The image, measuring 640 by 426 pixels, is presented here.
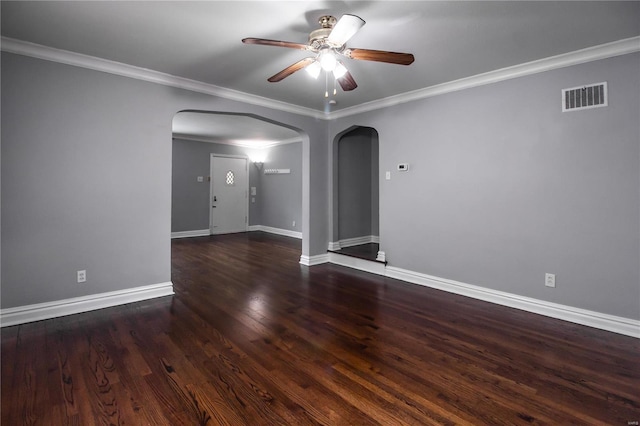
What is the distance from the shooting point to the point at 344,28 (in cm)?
211

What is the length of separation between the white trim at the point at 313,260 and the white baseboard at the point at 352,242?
8.6 inches

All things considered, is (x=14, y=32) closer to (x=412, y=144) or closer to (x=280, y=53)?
(x=280, y=53)

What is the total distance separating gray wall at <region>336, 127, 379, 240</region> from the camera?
19.8 ft

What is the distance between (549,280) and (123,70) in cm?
497

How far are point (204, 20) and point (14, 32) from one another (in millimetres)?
1695

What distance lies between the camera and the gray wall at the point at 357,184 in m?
6.03

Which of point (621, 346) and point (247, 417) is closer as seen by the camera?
point (247, 417)

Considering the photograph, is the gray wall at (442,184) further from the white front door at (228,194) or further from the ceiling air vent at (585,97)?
the white front door at (228,194)

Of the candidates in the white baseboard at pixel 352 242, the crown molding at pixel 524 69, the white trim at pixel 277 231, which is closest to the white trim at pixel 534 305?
the white baseboard at pixel 352 242

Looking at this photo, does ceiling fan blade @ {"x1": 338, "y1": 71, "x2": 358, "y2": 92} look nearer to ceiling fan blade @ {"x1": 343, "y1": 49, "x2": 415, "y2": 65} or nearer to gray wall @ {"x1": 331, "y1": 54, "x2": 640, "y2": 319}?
ceiling fan blade @ {"x1": 343, "y1": 49, "x2": 415, "y2": 65}

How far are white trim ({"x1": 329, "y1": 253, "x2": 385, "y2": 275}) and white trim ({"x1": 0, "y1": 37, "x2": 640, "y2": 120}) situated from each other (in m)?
2.35

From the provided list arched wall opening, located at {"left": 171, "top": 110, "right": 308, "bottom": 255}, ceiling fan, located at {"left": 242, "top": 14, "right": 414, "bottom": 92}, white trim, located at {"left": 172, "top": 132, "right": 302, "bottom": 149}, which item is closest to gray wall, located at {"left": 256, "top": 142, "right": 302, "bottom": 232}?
arched wall opening, located at {"left": 171, "top": 110, "right": 308, "bottom": 255}

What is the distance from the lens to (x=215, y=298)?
372 centimetres

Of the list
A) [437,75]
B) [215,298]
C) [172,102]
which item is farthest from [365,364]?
[172,102]
